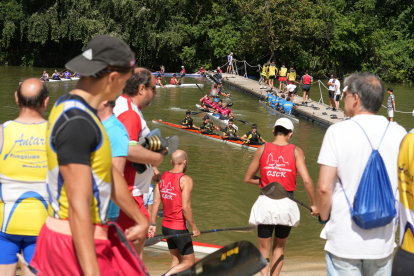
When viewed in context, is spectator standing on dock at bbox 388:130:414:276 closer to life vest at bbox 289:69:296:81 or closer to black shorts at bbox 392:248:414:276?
black shorts at bbox 392:248:414:276

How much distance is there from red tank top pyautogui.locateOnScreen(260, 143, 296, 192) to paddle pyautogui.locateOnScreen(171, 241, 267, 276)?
1.44 m

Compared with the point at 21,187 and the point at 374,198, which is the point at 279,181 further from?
the point at 21,187

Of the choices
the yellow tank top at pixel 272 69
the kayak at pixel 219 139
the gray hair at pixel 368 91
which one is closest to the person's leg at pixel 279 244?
the gray hair at pixel 368 91

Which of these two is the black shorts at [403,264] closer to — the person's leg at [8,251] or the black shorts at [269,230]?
the black shorts at [269,230]

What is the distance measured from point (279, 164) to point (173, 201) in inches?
44.0

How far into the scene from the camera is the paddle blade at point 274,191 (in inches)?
155

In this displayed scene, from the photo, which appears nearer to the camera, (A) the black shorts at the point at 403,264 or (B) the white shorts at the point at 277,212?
(A) the black shorts at the point at 403,264

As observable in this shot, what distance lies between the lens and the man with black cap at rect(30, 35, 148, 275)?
1.62m

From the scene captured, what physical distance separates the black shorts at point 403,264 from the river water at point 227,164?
3524 mm

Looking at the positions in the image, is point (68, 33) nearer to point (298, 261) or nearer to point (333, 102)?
point (333, 102)

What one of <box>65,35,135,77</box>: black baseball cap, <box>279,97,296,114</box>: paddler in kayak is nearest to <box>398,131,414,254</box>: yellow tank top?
<box>65,35,135,77</box>: black baseball cap

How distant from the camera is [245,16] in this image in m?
38.0

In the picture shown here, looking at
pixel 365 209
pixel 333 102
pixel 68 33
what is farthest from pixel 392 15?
pixel 365 209

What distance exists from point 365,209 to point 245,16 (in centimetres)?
3730
